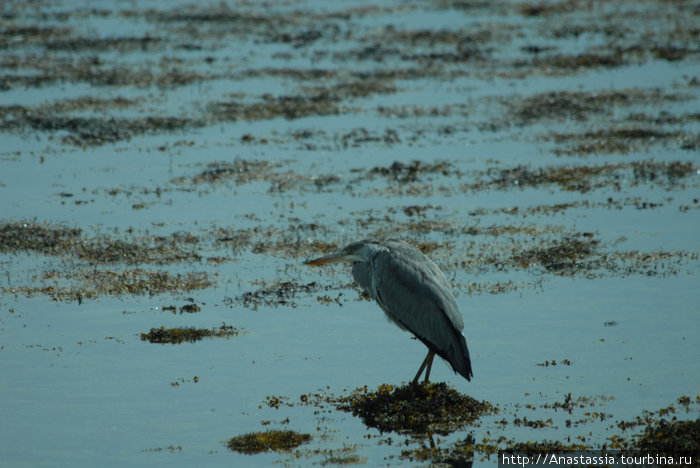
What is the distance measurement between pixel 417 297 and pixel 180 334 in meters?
3.36

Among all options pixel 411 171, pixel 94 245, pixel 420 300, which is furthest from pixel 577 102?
pixel 420 300

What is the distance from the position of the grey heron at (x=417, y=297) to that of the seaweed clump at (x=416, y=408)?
27 cm

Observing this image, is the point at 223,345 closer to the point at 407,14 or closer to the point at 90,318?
the point at 90,318

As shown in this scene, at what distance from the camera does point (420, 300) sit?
10484 mm

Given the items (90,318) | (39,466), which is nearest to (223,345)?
(90,318)

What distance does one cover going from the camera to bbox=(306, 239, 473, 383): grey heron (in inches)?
400

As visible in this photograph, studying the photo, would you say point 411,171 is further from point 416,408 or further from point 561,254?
point 416,408

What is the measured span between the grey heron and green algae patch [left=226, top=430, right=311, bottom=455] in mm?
1629

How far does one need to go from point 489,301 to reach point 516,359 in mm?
2118

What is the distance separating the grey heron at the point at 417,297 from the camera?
33.3ft

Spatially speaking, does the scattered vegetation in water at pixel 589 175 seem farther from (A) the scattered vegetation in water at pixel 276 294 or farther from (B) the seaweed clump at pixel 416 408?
(B) the seaweed clump at pixel 416 408

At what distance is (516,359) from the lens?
1134 cm

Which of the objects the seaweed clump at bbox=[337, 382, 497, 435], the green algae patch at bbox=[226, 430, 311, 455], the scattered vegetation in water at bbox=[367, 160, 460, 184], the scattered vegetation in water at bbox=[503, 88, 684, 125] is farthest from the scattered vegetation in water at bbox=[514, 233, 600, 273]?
the scattered vegetation in water at bbox=[503, 88, 684, 125]

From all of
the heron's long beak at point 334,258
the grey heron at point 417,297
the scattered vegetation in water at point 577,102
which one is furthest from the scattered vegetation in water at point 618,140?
the grey heron at point 417,297
